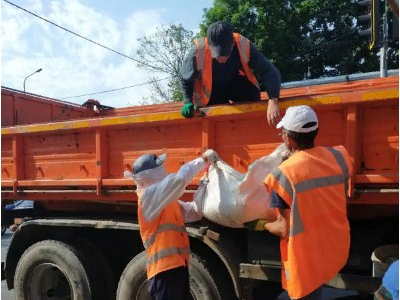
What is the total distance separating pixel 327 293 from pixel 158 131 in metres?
2.20

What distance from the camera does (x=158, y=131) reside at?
3.37 metres

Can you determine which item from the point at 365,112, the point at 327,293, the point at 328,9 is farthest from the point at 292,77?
the point at 365,112

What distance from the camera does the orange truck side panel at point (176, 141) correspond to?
2594 mm

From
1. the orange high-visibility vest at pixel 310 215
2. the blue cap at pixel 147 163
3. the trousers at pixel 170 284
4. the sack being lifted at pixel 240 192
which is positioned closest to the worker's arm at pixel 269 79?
the sack being lifted at pixel 240 192

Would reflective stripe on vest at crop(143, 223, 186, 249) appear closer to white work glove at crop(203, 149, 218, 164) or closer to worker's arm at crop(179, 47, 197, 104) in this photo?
white work glove at crop(203, 149, 218, 164)

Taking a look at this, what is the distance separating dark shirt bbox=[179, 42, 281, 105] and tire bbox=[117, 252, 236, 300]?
1.27 metres

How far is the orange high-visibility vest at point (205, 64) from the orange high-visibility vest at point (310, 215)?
4.42 ft

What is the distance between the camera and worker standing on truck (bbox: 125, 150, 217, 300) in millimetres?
2924

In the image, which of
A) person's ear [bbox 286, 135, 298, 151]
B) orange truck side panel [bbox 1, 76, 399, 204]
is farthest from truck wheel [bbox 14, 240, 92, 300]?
person's ear [bbox 286, 135, 298, 151]

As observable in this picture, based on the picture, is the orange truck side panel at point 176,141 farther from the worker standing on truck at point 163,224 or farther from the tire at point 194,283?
the tire at point 194,283

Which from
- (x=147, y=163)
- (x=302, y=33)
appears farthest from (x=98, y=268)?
(x=302, y=33)

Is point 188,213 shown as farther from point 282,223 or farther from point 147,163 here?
point 282,223

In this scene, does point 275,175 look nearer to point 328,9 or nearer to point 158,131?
point 158,131

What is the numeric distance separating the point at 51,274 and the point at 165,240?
166 cm
